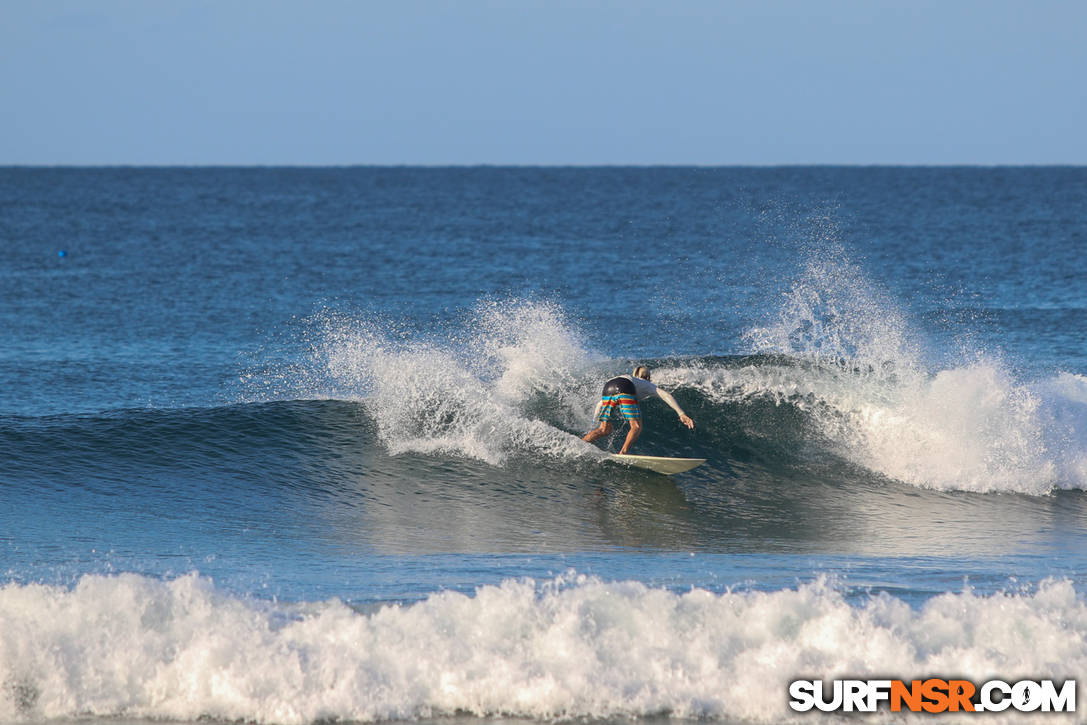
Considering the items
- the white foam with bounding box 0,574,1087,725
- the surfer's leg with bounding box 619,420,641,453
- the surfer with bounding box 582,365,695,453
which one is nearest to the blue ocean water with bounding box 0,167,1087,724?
the white foam with bounding box 0,574,1087,725

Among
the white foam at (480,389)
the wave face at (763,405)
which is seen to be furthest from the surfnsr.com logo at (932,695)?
the white foam at (480,389)

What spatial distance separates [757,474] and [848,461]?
1221mm

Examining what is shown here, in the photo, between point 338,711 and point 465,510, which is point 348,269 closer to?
point 465,510

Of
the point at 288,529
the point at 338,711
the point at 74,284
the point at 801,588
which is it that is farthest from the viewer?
the point at 74,284

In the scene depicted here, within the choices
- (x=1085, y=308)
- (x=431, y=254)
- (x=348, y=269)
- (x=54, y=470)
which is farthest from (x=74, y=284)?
(x=1085, y=308)

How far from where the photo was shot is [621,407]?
41.4 feet

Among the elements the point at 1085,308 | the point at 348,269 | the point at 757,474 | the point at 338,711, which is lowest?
the point at 338,711

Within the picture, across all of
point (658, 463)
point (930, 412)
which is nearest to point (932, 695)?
point (658, 463)

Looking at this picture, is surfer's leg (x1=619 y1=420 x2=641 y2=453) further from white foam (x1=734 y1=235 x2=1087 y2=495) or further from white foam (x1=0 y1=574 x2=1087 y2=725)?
white foam (x1=0 y1=574 x2=1087 y2=725)

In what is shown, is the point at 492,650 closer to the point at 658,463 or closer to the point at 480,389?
the point at 658,463

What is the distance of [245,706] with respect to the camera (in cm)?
669

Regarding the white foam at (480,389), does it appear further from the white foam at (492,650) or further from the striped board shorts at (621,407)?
the white foam at (492,650)

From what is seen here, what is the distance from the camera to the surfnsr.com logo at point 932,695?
6703mm

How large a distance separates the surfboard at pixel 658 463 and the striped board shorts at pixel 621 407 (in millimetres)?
445
